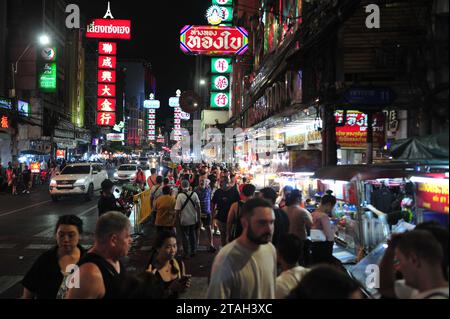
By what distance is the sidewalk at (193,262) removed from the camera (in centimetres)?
746

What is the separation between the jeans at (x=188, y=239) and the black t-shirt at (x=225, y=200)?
77cm

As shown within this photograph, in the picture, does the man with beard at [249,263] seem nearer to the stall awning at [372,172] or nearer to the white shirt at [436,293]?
the white shirt at [436,293]

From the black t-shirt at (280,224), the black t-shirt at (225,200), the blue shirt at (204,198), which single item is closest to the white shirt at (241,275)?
the black t-shirt at (280,224)

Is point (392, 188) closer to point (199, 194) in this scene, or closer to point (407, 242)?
point (199, 194)

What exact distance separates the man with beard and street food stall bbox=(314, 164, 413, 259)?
143 inches

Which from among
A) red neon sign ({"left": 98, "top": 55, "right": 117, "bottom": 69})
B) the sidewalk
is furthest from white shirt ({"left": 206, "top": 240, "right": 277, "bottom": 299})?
red neon sign ({"left": 98, "top": 55, "right": 117, "bottom": 69})

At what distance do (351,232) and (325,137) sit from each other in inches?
176

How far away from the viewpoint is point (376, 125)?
1259 cm

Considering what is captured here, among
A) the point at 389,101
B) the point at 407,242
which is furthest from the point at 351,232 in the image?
the point at 407,242

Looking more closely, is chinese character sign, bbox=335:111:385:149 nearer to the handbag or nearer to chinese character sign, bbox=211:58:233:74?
the handbag

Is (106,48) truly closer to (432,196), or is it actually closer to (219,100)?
(219,100)

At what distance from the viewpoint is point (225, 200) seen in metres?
9.94
